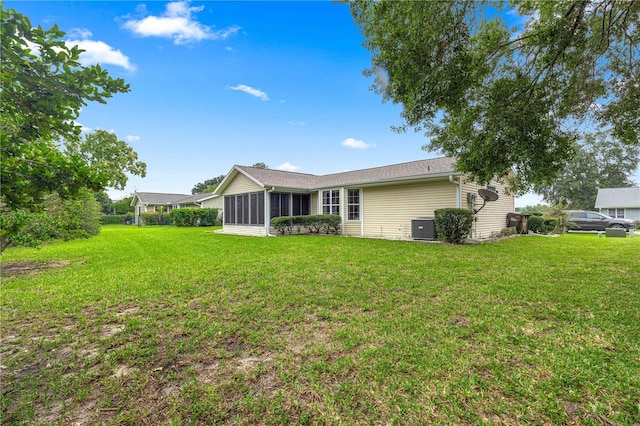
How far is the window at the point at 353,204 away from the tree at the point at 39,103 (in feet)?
43.0

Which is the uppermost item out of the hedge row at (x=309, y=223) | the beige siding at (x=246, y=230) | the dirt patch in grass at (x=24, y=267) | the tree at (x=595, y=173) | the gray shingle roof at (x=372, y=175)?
the tree at (x=595, y=173)

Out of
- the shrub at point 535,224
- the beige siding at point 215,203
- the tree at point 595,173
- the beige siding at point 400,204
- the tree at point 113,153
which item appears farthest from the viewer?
the tree at point 595,173

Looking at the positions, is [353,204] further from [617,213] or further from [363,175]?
[617,213]

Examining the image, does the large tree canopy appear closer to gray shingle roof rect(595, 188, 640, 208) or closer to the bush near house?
the bush near house

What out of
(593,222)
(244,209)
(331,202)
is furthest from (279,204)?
(593,222)

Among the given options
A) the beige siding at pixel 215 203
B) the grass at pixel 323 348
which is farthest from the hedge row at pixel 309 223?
the beige siding at pixel 215 203

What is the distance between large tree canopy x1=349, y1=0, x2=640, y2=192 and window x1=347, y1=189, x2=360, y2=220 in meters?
8.01

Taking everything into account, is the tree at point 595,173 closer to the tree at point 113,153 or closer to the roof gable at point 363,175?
the roof gable at point 363,175

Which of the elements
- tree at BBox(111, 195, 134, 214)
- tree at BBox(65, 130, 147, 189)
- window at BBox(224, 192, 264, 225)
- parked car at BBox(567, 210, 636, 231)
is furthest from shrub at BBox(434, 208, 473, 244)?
tree at BBox(111, 195, 134, 214)

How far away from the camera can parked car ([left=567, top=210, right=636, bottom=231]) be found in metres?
18.2

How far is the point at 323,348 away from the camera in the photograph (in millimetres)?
3012

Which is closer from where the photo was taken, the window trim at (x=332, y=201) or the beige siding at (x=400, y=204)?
the beige siding at (x=400, y=204)

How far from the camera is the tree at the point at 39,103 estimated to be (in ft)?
5.44

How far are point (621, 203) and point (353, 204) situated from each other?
30.3 m
